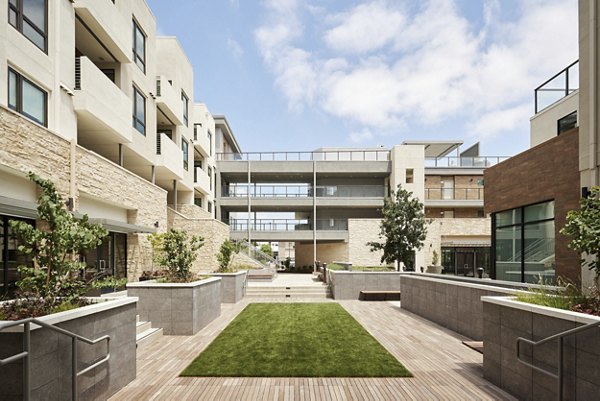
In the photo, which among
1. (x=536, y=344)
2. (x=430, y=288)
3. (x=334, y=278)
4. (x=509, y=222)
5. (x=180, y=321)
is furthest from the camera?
(x=334, y=278)

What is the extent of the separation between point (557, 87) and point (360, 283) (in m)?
11.9

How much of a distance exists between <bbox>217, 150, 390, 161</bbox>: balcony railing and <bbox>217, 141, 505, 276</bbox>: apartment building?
3.9 inches

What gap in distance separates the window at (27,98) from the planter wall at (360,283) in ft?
42.6

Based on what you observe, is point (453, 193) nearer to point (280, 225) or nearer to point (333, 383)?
point (280, 225)

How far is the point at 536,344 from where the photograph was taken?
454 centimetres

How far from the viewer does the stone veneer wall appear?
9.23 meters

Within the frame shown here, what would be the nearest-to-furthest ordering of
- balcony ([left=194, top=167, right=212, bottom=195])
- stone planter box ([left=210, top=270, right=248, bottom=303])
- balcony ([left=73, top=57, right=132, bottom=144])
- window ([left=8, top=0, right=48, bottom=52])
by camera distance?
window ([left=8, top=0, right=48, bottom=52]), balcony ([left=73, top=57, right=132, bottom=144]), stone planter box ([left=210, top=270, right=248, bottom=303]), balcony ([left=194, top=167, right=212, bottom=195])

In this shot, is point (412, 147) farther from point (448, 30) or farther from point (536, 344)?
point (536, 344)

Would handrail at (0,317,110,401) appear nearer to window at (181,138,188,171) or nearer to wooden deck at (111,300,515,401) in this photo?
wooden deck at (111,300,515,401)

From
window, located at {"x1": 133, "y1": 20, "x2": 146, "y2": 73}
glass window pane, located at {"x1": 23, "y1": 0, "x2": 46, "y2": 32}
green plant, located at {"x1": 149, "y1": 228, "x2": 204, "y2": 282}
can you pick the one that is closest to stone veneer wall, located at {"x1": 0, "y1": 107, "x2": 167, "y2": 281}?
glass window pane, located at {"x1": 23, "y1": 0, "x2": 46, "y2": 32}

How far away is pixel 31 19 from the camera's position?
11.0m

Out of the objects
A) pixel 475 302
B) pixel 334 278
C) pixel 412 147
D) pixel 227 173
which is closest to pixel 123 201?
pixel 334 278

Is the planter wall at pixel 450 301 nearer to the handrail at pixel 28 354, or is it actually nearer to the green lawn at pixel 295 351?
the green lawn at pixel 295 351

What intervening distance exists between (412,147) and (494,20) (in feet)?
66.7
